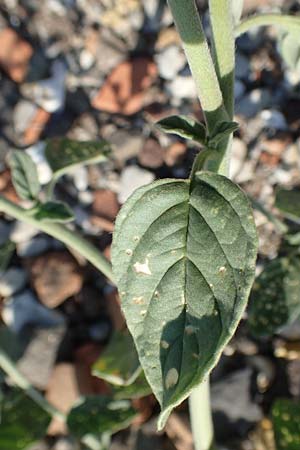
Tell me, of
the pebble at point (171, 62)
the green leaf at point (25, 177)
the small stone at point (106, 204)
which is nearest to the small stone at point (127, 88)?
the pebble at point (171, 62)

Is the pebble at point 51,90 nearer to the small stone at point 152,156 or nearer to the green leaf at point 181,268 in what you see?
the small stone at point 152,156

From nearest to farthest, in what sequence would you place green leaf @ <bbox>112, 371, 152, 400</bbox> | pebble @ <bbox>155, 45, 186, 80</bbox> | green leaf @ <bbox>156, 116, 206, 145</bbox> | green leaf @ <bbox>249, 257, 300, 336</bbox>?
green leaf @ <bbox>156, 116, 206, 145</bbox>
green leaf @ <bbox>112, 371, 152, 400</bbox>
green leaf @ <bbox>249, 257, 300, 336</bbox>
pebble @ <bbox>155, 45, 186, 80</bbox>

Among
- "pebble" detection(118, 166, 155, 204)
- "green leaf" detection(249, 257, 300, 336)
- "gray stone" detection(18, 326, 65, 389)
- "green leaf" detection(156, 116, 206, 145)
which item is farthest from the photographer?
"pebble" detection(118, 166, 155, 204)

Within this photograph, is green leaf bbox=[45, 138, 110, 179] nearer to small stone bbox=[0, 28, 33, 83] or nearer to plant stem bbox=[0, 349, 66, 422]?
plant stem bbox=[0, 349, 66, 422]

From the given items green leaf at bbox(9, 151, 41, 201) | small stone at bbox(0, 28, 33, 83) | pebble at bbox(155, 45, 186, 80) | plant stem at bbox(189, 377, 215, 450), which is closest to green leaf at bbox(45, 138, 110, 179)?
green leaf at bbox(9, 151, 41, 201)

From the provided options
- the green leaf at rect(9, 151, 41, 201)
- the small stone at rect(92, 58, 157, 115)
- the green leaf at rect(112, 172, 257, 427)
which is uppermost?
the green leaf at rect(112, 172, 257, 427)

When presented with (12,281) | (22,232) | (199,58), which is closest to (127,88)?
(22,232)

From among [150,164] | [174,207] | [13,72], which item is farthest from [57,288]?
[174,207]
